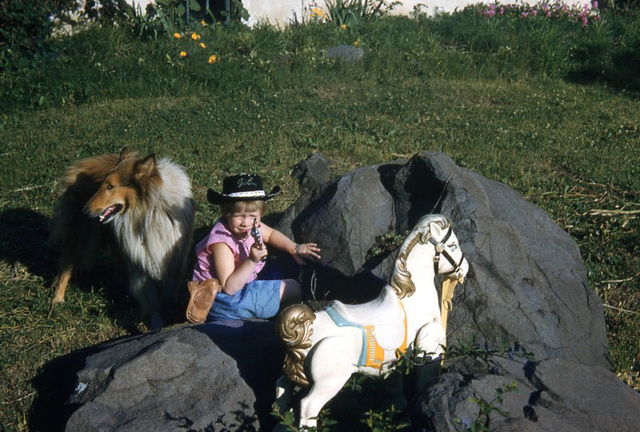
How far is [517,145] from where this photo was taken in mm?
8750

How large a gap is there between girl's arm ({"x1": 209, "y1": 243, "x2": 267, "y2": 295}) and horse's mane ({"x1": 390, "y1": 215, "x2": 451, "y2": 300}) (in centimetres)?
140

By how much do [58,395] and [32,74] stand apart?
7.56 m

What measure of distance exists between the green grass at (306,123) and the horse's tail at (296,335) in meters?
1.99

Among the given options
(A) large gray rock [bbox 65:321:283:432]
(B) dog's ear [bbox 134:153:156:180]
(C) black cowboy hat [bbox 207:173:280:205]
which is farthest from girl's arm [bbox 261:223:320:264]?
(A) large gray rock [bbox 65:321:283:432]

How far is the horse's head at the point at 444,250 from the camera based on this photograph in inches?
150

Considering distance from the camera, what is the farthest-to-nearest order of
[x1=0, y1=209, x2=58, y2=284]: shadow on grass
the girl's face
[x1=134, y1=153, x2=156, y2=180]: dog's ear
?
[x1=0, y1=209, x2=58, y2=284]: shadow on grass, [x1=134, y1=153, x2=156, y2=180]: dog's ear, the girl's face

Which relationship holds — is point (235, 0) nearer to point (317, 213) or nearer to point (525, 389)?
point (317, 213)

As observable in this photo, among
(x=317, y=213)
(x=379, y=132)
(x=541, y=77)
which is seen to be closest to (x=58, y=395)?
(x=317, y=213)

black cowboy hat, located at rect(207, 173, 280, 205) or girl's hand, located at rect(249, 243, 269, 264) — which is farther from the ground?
black cowboy hat, located at rect(207, 173, 280, 205)

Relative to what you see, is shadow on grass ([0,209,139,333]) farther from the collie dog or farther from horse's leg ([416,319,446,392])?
horse's leg ([416,319,446,392])

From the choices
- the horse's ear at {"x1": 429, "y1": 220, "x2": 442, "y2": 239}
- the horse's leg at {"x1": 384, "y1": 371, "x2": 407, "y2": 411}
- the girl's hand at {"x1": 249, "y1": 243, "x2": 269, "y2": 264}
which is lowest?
the horse's leg at {"x1": 384, "y1": 371, "x2": 407, "y2": 411}

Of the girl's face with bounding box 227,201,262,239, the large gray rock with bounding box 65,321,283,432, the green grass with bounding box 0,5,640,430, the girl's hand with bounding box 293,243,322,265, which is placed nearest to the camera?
the large gray rock with bounding box 65,321,283,432

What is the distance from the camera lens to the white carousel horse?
11.2 ft

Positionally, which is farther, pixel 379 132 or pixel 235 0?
pixel 235 0
